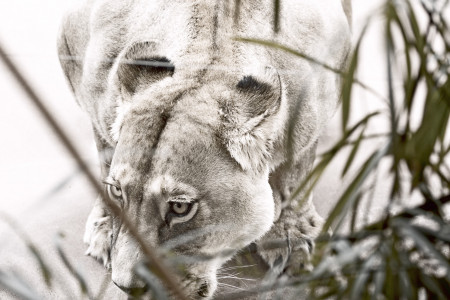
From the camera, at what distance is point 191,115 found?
1.53 metres

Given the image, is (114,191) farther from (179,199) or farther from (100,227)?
(100,227)

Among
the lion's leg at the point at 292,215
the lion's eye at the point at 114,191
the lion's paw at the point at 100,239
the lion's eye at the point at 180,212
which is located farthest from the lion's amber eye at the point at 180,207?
the lion's paw at the point at 100,239

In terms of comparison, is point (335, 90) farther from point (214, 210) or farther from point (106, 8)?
point (106, 8)

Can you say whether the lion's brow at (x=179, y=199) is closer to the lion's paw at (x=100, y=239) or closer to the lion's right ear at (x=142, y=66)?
the lion's right ear at (x=142, y=66)

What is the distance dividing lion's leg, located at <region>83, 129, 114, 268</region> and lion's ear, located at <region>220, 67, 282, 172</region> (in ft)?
1.36

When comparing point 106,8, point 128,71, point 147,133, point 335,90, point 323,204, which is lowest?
point 323,204

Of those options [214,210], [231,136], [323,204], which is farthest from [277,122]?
[323,204]

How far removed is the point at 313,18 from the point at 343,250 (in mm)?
1099

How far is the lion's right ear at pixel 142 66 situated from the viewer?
1.58 m

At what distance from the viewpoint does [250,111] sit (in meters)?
1.54

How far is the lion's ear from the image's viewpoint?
153 cm

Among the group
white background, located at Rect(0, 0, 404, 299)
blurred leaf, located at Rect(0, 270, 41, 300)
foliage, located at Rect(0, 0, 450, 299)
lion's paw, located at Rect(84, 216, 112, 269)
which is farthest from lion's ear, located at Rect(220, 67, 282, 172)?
blurred leaf, located at Rect(0, 270, 41, 300)

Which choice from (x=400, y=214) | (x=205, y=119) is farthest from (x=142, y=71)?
(x=400, y=214)

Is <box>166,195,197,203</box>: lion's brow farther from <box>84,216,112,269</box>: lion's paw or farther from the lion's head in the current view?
<box>84,216,112,269</box>: lion's paw
